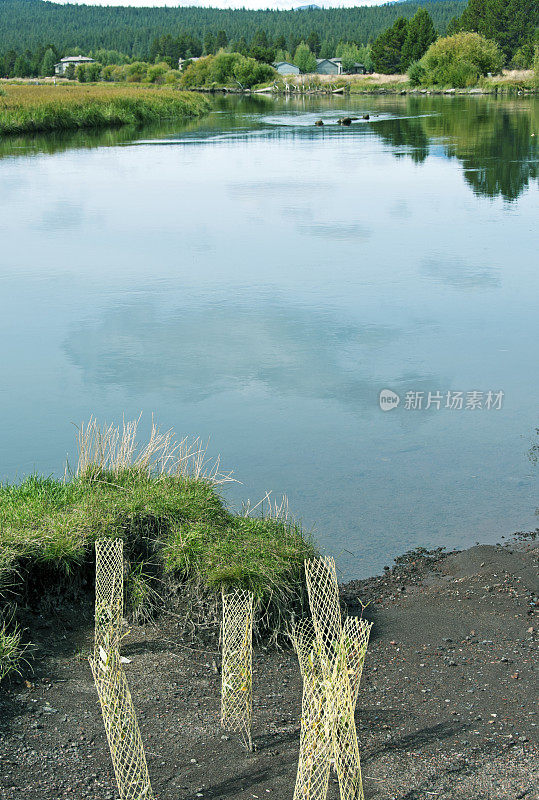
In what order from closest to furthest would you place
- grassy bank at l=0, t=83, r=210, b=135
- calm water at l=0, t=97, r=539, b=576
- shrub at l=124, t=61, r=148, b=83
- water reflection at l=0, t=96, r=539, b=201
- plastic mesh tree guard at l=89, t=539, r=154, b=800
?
plastic mesh tree guard at l=89, t=539, r=154, b=800, calm water at l=0, t=97, r=539, b=576, water reflection at l=0, t=96, r=539, b=201, grassy bank at l=0, t=83, r=210, b=135, shrub at l=124, t=61, r=148, b=83

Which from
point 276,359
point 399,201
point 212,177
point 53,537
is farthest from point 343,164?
point 53,537

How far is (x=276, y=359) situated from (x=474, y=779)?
651cm

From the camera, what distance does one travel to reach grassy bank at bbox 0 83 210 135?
38.8 meters

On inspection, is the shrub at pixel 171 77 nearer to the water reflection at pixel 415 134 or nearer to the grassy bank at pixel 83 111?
the water reflection at pixel 415 134

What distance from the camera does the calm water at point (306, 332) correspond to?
714cm

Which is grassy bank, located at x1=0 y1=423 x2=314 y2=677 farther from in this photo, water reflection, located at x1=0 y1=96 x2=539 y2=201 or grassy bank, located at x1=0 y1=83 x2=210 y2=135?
grassy bank, located at x1=0 y1=83 x2=210 y2=135

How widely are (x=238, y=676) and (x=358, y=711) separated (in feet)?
2.15

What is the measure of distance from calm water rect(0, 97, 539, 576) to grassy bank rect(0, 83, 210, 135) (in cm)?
1727

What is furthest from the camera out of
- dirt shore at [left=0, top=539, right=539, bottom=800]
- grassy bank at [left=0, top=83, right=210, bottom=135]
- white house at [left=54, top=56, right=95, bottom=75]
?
white house at [left=54, top=56, right=95, bottom=75]

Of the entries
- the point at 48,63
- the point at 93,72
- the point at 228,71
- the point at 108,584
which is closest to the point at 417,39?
the point at 228,71

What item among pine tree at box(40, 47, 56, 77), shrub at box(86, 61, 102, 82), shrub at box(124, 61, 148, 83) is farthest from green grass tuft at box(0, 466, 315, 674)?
pine tree at box(40, 47, 56, 77)

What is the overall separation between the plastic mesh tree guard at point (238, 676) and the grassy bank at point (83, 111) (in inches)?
1459

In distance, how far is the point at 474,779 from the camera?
366 cm

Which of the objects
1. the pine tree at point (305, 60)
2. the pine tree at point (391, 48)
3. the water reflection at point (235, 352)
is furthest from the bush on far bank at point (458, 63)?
the water reflection at point (235, 352)
